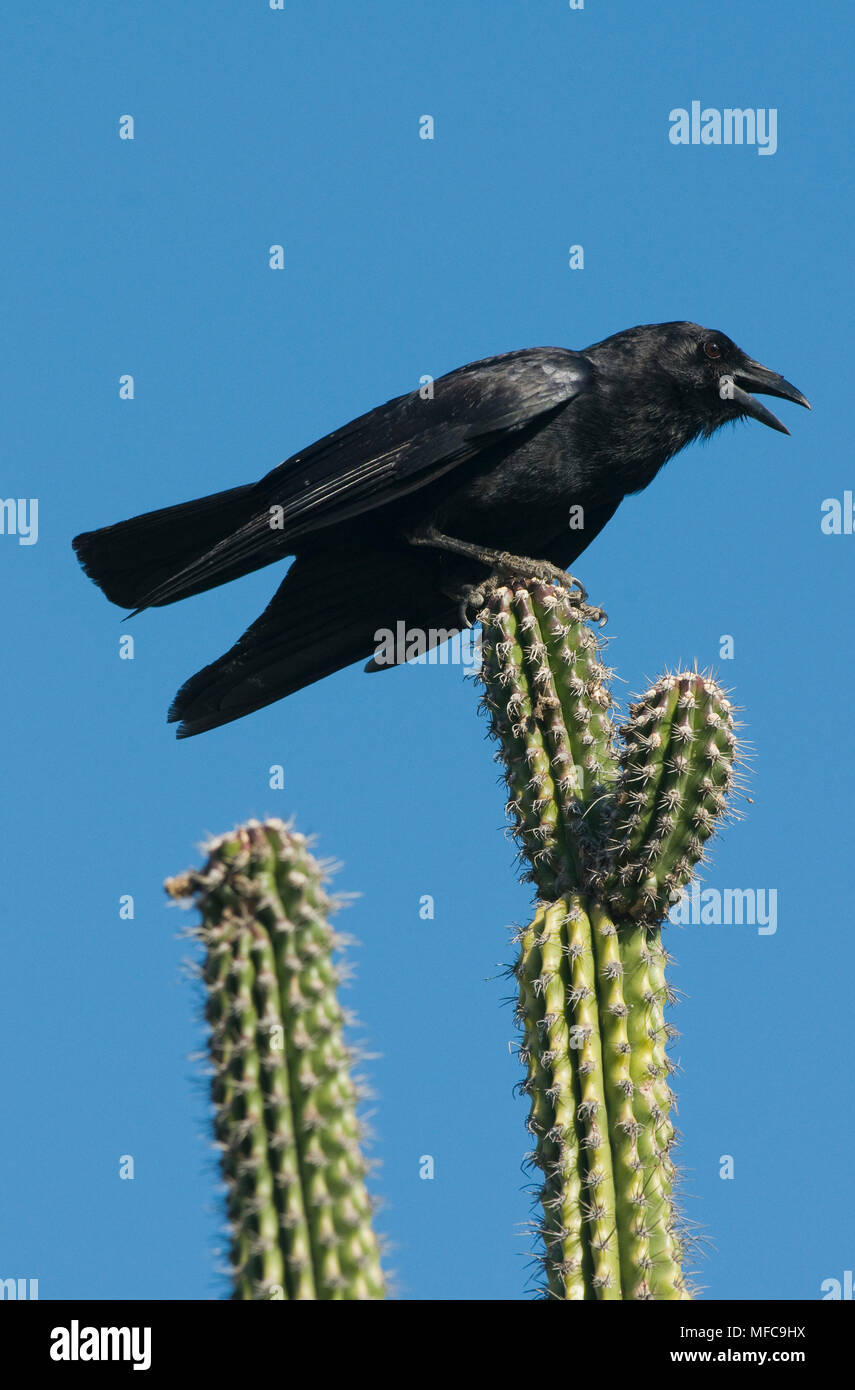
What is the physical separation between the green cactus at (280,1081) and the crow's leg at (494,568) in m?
3.34

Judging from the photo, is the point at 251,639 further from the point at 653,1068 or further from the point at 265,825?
the point at 265,825

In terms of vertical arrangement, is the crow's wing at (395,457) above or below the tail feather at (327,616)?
above

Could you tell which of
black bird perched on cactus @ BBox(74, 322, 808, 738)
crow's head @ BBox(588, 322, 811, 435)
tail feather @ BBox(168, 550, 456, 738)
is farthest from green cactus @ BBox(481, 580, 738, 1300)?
crow's head @ BBox(588, 322, 811, 435)

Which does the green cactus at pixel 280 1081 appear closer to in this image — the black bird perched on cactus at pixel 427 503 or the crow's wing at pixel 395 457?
the black bird perched on cactus at pixel 427 503

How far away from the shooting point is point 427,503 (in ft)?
25.7

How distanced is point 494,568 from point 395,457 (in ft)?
2.56

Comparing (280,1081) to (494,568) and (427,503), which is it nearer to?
(494,568)

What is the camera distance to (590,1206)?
4.34 meters

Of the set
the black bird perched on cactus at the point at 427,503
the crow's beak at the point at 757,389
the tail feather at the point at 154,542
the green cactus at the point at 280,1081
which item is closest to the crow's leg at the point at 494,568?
the black bird perched on cactus at the point at 427,503

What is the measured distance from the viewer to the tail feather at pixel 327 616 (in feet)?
26.1
